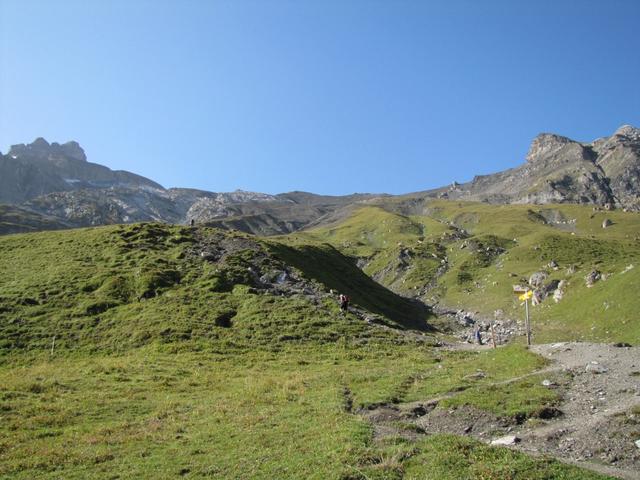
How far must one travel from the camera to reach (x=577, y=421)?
17.6 m

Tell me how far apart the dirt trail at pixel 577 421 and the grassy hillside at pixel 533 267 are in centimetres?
2211

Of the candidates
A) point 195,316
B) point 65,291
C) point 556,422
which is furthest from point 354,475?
point 65,291

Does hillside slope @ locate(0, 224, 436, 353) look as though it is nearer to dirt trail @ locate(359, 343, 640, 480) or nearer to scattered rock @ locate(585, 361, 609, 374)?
scattered rock @ locate(585, 361, 609, 374)

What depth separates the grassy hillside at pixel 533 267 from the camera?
185 ft

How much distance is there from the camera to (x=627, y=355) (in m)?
26.3

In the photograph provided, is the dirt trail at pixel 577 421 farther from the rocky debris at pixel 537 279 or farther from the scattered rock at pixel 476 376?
the rocky debris at pixel 537 279

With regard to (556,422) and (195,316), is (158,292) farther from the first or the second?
(556,422)

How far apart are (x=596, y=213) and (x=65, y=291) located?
7206 inches

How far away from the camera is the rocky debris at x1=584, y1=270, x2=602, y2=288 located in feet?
219

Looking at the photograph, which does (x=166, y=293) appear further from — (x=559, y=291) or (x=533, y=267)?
(x=533, y=267)

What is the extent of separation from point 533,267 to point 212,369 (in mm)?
82885

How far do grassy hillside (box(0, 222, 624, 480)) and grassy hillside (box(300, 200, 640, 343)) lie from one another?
19569 millimetres

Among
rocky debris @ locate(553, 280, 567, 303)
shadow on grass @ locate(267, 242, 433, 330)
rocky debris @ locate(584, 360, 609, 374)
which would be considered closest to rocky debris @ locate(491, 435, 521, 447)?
rocky debris @ locate(584, 360, 609, 374)

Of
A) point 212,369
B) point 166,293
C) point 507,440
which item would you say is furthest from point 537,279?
point 507,440
